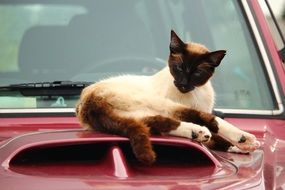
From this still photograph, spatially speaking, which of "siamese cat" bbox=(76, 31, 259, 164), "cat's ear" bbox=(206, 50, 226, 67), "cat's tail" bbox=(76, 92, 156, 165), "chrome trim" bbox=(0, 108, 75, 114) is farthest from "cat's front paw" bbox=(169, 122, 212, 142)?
"chrome trim" bbox=(0, 108, 75, 114)

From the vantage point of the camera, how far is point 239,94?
341cm

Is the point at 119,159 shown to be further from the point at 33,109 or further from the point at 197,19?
the point at 197,19

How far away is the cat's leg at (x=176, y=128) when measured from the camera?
2.46 metres

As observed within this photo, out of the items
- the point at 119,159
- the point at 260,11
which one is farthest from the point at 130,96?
the point at 260,11

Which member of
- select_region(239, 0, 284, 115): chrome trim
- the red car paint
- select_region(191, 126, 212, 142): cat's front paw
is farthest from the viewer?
select_region(239, 0, 284, 115): chrome trim

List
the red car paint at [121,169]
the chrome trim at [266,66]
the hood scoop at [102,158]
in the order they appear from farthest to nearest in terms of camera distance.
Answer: the chrome trim at [266,66]
the hood scoop at [102,158]
the red car paint at [121,169]

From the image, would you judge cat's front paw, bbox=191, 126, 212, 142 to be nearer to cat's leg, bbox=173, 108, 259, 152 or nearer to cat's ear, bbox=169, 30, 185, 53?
cat's leg, bbox=173, 108, 259, 152

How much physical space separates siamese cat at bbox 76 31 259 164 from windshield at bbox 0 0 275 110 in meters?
0.65

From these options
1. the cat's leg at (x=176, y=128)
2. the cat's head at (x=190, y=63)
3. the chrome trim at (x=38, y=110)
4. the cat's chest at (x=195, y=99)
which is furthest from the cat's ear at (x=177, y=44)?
the chrome trim at (x=38, y=110)

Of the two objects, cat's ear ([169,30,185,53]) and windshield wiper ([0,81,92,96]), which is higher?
cat's ear ([169,30,185,53])

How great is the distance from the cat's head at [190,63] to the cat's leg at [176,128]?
0.17 metres

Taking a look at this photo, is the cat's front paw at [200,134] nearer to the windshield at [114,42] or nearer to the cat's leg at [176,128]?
the cat's leg at [176,128]

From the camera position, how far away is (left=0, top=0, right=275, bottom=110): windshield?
11.1ft

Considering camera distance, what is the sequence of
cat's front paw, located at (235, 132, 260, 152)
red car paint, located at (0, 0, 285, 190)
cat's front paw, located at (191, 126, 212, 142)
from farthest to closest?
cat's front paw, located at (235, 132, 260, 152) < cat's front paw, located at (191, 126, 212, 142) < red car paint, located at (0, 0, 285, 190)
